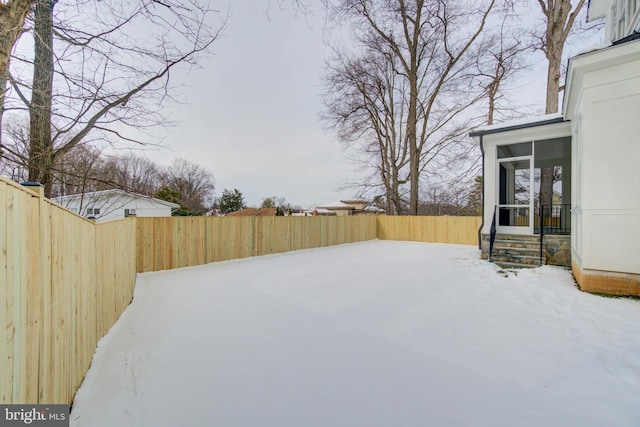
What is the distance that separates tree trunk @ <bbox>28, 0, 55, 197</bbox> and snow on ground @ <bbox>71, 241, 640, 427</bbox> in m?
2.39

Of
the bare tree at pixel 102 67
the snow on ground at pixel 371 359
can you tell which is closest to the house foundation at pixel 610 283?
the snow on ground at pixel 371 359

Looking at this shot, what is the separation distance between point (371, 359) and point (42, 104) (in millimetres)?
5150

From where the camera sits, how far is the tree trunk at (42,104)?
3.44 metres

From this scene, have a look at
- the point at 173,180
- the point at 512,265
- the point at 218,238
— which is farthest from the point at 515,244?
the point at 173,180

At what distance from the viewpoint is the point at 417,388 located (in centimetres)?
219

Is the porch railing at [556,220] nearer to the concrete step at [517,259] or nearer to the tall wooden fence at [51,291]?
the concrete step at [517,259]

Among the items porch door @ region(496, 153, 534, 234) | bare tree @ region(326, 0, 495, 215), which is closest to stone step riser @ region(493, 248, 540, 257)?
porch door @ region(496, 153, 534, 234)

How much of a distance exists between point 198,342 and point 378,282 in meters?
3.44

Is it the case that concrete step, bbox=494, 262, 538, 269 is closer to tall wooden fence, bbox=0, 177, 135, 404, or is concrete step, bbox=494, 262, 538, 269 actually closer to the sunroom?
the sunroom

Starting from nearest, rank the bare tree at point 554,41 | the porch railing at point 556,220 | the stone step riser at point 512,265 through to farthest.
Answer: the stone step riser at point 512,265 < the porch railing at point 556,220 < the bare tree at point 554,41

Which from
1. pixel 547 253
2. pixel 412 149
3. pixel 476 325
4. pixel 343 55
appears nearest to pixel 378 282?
pixel 476 325

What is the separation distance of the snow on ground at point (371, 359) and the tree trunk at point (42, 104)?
7.84 ft

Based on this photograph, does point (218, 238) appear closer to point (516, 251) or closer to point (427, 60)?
point (516, 251)

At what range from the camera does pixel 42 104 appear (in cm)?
379
